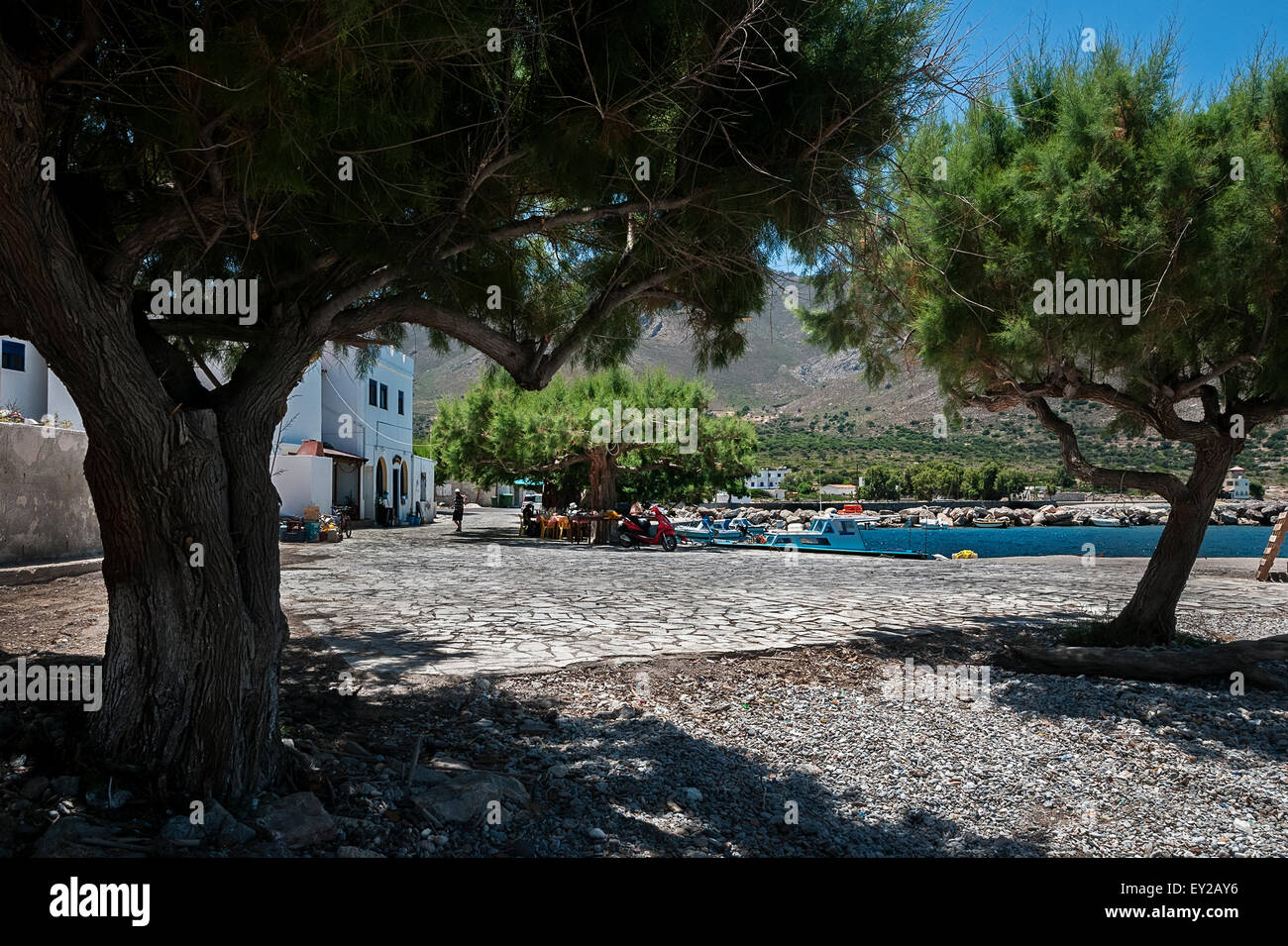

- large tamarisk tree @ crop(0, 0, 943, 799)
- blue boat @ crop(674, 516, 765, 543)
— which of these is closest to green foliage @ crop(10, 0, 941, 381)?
large tamarisk tree @ crop(0, 0, 943, 799)

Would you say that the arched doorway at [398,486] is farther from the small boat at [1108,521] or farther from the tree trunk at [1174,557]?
the small boat at [1108,521]

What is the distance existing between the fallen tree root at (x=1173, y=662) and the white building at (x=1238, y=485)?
7991cm

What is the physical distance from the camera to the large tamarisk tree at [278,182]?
8.95ft

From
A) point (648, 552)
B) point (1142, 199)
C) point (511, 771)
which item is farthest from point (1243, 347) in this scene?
point (648, 552)

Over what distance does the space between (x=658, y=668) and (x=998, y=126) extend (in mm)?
5574

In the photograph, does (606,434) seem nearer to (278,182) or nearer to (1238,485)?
(278,182)

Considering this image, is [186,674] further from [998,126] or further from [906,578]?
[906,578]

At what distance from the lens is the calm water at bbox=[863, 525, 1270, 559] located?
37562 mm

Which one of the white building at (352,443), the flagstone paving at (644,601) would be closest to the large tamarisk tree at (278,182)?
the flagstone paving at (644,601)

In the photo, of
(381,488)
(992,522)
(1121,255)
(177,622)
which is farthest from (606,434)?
(992,522)

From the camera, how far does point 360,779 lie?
3652 millimetres

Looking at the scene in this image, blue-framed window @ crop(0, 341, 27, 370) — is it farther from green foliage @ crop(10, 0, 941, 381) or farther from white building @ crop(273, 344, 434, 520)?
green foliage @ crop(10, 0, 941, 381)

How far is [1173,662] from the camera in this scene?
6.54m

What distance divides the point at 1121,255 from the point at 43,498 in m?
13.9
